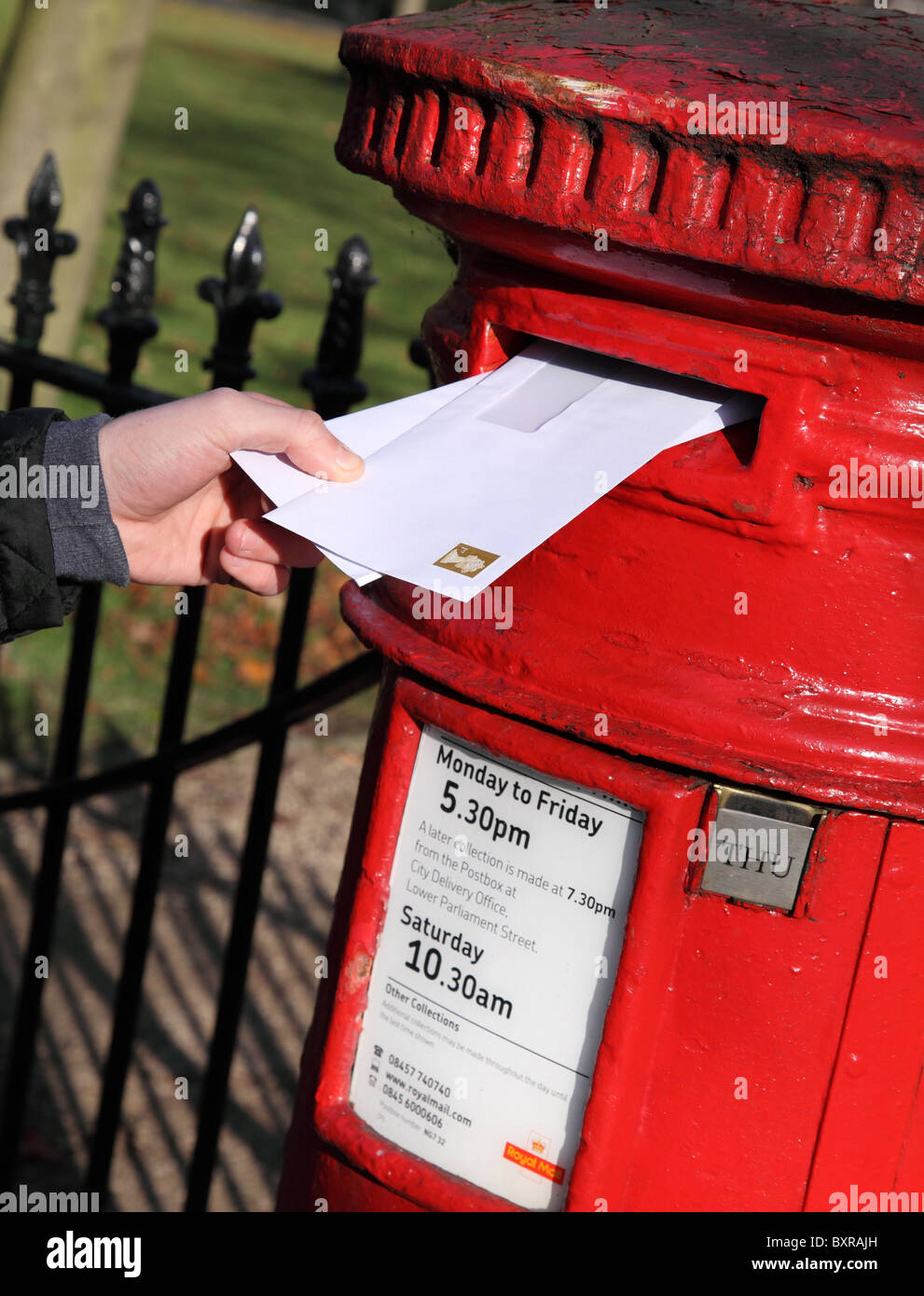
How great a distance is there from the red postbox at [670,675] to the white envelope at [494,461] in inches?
1.7

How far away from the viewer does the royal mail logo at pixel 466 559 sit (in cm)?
121

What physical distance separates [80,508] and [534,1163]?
91 centimetres

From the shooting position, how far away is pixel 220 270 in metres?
9.82

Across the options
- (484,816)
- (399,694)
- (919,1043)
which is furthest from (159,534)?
(919,1043)

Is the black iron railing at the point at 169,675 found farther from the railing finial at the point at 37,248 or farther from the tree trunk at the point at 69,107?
the tree trunk at the point at 69,107

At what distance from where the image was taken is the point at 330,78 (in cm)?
2169

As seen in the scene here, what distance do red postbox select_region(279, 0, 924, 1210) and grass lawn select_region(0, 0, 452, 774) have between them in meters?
0.45

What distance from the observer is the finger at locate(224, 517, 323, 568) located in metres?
1.66
